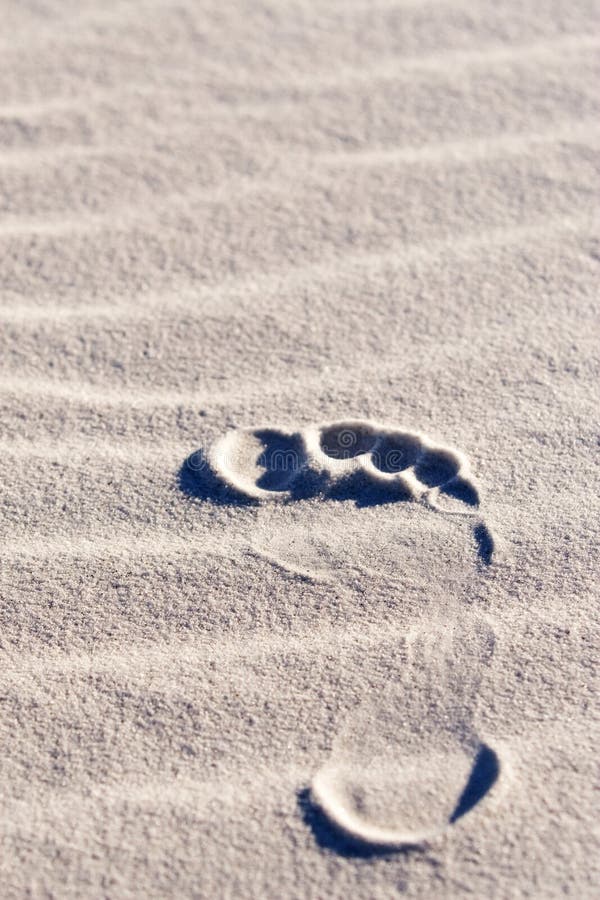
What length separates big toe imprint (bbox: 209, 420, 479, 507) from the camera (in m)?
1.51

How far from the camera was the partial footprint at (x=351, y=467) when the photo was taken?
1.50 m

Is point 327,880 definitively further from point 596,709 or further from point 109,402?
point 109,402

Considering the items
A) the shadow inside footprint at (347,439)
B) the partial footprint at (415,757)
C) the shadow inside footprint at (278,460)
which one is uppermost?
the shadow inside footprint at (347,439)

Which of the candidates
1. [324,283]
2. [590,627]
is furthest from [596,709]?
[324,283]

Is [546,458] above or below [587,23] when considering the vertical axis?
below

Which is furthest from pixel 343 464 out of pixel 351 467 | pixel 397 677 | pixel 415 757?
pixel 415 757

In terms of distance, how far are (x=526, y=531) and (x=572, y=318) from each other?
46 cm

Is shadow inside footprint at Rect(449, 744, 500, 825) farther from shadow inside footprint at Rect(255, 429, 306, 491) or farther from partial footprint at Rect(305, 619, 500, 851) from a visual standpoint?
shadow inside footprint at Rect(255, 429, 306, 491)

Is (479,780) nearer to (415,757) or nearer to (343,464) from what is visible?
(415,757)

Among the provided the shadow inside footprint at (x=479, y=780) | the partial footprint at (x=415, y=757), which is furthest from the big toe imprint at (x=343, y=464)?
the shadow inside footprint at (x=479, y=780)

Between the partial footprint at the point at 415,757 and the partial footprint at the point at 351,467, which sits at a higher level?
the partial footprint at the point at 351,467

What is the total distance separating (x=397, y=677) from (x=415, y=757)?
0.35 feet

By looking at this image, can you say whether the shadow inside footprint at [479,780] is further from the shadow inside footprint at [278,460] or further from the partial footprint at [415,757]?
the shadow inside footprint at [278,460]

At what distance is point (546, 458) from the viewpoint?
1.56m
